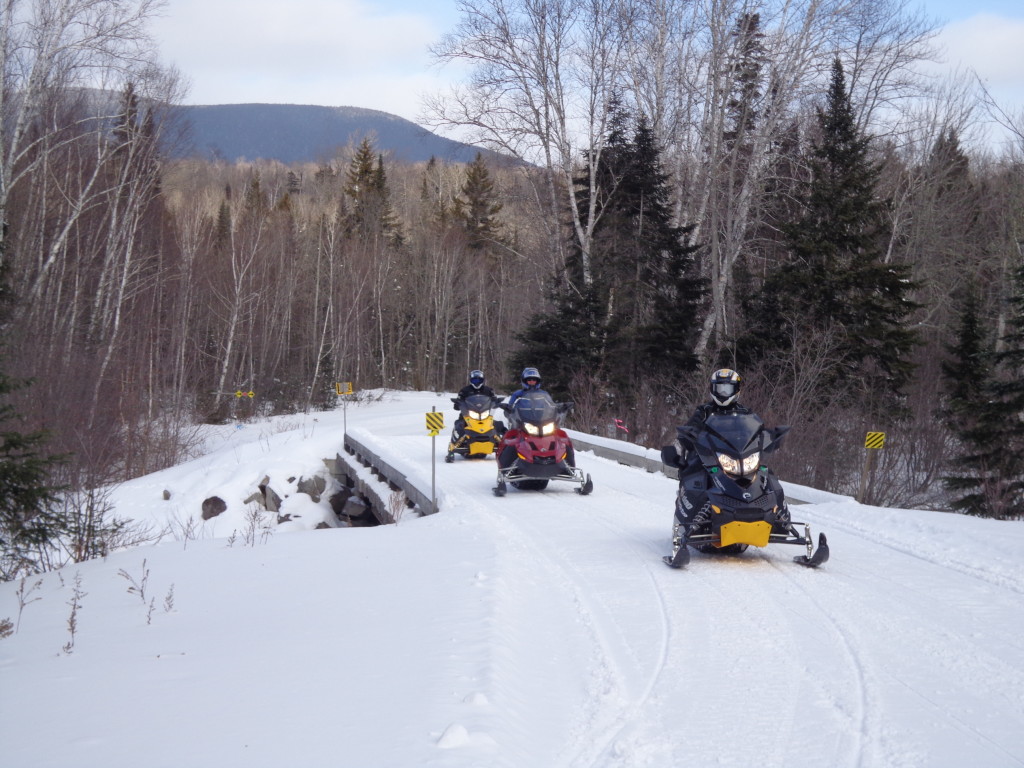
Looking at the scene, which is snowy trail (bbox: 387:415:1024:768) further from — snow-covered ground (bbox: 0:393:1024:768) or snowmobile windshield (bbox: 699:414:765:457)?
snowmobile windshield (bbox: 699:414:765:457)

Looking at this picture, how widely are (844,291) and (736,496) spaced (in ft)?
68.1

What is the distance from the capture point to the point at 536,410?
14375mm

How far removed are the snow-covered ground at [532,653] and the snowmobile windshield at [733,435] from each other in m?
1.20

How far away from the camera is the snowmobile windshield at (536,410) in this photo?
1434cm

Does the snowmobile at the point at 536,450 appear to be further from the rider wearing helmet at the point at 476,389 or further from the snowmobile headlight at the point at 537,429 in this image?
the rider wearing helmet at the point at 476,389

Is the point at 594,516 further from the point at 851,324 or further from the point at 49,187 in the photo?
the point at 49,187

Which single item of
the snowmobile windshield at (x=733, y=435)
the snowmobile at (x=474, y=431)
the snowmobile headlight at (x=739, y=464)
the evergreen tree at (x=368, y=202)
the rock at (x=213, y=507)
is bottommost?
the rock at (x=213, y=507)

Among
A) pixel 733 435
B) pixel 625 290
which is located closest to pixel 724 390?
pixel 733 435

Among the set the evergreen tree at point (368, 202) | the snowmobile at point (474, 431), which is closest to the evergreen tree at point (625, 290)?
the snowmobile at point (474, 431)

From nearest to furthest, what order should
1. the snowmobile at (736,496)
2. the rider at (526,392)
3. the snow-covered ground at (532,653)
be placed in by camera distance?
1. the snow-covered ground at (532,653)
2. the snowmobile at (736,496)
3. the rider at (526,392)

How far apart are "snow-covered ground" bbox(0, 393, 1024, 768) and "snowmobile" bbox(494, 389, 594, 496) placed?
2.59m

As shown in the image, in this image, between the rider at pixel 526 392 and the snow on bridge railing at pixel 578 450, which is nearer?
the rider at pixel 526 392

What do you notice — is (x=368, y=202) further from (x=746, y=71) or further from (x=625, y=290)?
(x=746, y=71)

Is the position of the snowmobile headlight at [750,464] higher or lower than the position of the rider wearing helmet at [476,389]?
higher
